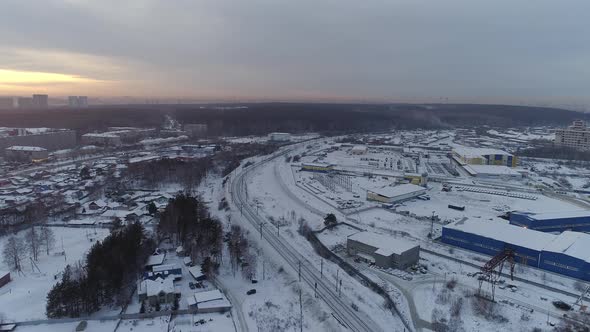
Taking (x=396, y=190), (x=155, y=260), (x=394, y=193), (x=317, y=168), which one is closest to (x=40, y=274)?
(x=155, y=260)

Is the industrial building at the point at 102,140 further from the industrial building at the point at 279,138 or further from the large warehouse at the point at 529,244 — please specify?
the large warehouse at the point at 529,244

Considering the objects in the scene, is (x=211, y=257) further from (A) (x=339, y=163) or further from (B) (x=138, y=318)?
(A) (x=339, y=163)

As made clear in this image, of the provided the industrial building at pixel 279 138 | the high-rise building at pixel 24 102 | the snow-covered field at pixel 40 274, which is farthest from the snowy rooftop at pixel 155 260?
the high-rise building at pixel 24 102

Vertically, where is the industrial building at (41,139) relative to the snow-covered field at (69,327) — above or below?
above

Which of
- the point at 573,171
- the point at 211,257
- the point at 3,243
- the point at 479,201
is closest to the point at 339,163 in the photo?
the point at 479,201

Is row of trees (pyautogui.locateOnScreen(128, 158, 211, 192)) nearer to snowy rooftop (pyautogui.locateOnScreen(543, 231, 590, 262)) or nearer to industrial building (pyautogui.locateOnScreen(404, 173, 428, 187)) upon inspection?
industrial building (pyautogui.locateOnScreen(404, 173, 428, 187))

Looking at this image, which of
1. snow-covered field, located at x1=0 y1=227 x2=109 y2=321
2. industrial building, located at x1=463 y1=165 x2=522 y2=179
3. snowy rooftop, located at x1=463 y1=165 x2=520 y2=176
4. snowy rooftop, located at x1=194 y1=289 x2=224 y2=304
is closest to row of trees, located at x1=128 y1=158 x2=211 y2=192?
snow-covered field, located at x1=0 y1=227 x2=109 y2=321
